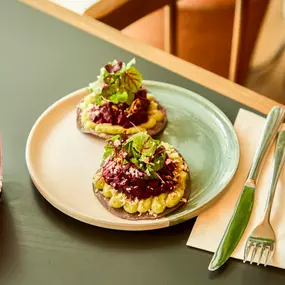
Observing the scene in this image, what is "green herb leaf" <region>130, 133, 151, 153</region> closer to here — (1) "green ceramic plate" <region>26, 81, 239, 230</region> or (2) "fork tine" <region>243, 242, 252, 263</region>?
(1) "green ceramic plate" <region>26, 81, 239, 230</region>

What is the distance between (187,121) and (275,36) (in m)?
0.81

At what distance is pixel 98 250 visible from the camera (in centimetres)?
96

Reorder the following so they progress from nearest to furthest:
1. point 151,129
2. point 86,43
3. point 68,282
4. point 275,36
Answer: point 68,282, point 151,129, point 86,43, point 275,36

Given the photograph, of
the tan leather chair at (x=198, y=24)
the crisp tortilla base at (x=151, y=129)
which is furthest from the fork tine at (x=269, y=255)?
the tan leather chair at (x=198, y=24)

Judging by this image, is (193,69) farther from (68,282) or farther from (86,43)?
(68,282)

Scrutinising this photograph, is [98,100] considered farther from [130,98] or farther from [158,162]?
[158,162]

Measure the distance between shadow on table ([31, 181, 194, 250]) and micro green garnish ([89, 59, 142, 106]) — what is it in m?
0.28

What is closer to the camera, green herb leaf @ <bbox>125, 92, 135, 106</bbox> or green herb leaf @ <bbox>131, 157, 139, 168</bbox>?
green herb leaf @ <bbox>131, 157, 139, 168</bbox>

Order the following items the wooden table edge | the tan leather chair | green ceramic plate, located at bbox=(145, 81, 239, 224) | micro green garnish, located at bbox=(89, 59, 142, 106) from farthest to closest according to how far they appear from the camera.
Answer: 1. the tan leather chair
2. the wooden table edge
3. micro green garnish, located at bbox=(89, 59, 142, 106)
4. green ceramic plate, located at bbox=(145, 81, 239, 224)

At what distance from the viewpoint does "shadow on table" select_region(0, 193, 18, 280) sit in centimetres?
94

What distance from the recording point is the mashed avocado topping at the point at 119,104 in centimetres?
115

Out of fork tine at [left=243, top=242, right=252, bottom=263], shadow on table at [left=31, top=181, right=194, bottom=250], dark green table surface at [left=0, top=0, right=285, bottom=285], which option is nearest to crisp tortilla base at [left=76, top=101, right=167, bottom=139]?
dark green table surface at [left=0, top=0, right=285, bottom=285]

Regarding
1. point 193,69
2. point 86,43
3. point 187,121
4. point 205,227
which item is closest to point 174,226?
point 205,227

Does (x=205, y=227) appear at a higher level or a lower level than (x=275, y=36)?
higher
